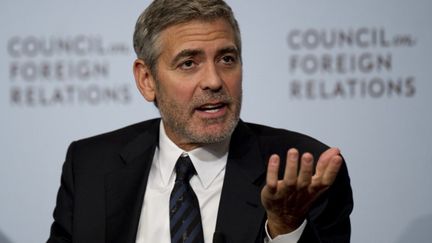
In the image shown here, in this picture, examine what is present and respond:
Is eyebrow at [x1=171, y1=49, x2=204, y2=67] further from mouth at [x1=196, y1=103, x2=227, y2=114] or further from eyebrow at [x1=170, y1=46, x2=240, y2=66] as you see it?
mouth at [x1=196, y1=103, x2=227, y2=114]

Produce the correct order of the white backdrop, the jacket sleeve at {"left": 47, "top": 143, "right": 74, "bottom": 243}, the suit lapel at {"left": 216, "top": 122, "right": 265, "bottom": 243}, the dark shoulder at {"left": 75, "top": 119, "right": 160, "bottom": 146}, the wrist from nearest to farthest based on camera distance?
the wrist, the suit lapel at {"left": 216, "top": 122, "right": 265, "bottom": 243}, the jacket sleeve at {"left": 47, "top": 143, "right": 74, "bottom": 243}, the dark shoulder at {"left": 75, "top": 119, "right": 160, "bottom": 146}, the white backdrop

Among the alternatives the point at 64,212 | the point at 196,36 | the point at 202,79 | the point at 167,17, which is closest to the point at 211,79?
the point at 202,79

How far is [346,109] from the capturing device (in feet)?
8.58

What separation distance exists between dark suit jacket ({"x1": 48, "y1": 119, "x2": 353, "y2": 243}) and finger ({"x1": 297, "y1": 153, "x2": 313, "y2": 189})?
404 millimetres

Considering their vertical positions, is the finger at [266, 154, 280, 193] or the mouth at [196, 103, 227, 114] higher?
the mouth at [196, 103, 227, 114]

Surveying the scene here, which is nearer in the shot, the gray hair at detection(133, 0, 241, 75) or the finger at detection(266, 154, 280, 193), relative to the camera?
the finger at detection(266, 154, 280, 193)

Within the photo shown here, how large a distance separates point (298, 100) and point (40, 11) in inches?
40.9

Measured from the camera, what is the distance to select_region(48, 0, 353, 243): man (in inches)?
78.5

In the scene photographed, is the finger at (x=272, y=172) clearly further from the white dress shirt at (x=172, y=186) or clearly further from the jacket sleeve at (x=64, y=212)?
the jacket sleeve at (x=64, y=212)

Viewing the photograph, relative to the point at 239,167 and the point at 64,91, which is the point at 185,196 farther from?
the point at 64,91

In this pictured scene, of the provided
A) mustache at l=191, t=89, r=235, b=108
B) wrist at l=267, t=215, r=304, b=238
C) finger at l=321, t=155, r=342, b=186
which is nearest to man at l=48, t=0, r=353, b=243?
mustache at l=191, t=89, r=235, b=108

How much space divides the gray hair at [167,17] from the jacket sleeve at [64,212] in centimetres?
43

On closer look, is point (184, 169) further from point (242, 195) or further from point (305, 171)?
point (305, 171)

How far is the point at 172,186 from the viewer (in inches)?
83.7
